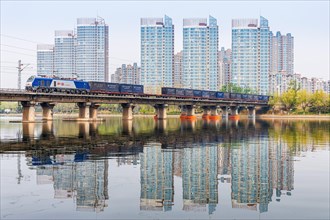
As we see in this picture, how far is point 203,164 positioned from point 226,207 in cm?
1232

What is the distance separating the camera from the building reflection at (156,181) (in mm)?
19344

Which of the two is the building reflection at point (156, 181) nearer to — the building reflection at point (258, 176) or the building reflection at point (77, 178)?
the building reflection at point (77, 178)

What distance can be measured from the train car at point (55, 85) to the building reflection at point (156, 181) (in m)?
58.6

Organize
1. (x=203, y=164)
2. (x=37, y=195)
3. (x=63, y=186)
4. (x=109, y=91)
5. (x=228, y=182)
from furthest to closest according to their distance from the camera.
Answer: (x=109, y=91) < (x=203, y=164) < (x=228, y=182) < (x=63, y=186) < (x=37, y=195)

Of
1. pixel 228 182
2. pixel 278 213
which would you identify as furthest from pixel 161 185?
pixel 278 213

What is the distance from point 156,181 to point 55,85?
73.4m

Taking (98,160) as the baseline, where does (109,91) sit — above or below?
above

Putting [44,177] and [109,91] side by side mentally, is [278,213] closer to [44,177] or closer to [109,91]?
[44,177]

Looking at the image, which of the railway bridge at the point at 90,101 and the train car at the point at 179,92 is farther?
the train car at the point at 179,92

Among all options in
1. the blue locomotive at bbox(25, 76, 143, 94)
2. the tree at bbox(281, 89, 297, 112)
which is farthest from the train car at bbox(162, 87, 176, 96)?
the tree at bbox(281, 89, 297, 112)

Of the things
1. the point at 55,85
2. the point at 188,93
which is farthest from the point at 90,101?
the point at 188,93

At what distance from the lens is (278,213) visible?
58.5 feet

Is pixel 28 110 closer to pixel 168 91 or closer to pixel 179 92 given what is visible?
pixel 168 91

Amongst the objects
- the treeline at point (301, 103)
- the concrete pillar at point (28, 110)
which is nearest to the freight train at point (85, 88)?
the concrete pillar at point (28, 110)
